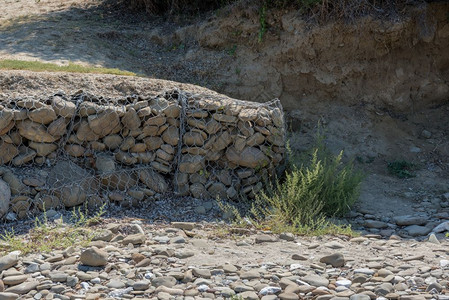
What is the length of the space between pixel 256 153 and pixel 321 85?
2700mm

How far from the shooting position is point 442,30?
30.2 feet

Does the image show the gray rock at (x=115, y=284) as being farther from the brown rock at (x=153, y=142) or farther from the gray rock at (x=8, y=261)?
the brown rock at (x=153, y=142)

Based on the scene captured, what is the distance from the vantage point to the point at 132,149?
21.0ft

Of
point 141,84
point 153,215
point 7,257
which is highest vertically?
point 141,84

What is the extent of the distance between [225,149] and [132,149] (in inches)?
36.3

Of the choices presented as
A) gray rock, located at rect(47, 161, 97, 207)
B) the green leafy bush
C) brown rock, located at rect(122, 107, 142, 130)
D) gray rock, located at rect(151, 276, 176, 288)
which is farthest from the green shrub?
gray rock, located at rect(151, 276, 176, 288)

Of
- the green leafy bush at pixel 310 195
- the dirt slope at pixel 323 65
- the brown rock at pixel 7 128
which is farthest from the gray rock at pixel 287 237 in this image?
the dirt slope at pixel 323 65

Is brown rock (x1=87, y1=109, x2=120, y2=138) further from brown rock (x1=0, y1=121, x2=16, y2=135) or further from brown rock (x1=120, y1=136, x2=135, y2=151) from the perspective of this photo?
brown rock (x1=0, y1=121, x2=16, y2=135)

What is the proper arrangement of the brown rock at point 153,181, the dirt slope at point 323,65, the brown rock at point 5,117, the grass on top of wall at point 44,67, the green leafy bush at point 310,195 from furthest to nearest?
the dirt slope at point 323,65
the grass on top of wall at point 44,67
the brown rock at point 153,181
the green leafy bush at point 310,195
the brown rock at point 5,117

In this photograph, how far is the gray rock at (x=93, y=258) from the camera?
4.69m

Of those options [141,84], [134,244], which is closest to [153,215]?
[134,244]

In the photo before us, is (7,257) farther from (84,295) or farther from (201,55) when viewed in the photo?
(201,55)

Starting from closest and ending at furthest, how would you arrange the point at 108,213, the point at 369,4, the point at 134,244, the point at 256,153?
the point at 134,244, the point at 108,213, the point at 256,153, the point at 369,4

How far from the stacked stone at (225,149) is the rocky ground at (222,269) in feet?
3.40
